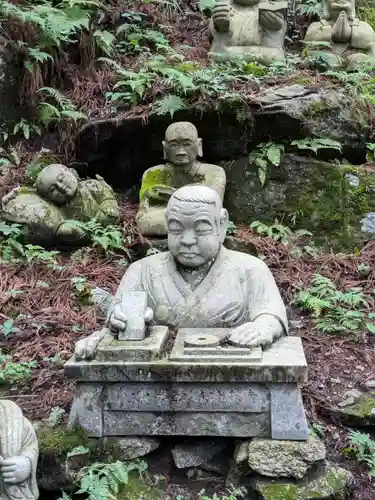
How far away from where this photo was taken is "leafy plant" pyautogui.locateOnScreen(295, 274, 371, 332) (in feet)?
19.2

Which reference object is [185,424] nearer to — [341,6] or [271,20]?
[271,20]

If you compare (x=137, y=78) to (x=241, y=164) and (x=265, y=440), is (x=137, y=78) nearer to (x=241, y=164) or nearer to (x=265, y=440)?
(x=241, y=164)

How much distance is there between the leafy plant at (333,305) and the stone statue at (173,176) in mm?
1773

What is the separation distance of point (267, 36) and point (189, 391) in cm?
736

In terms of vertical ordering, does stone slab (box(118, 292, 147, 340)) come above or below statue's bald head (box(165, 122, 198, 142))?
below

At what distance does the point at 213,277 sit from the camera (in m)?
4.48

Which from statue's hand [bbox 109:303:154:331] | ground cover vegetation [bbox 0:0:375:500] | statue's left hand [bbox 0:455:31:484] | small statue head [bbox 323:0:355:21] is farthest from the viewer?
small statue head [bbox 323:0:355:21]

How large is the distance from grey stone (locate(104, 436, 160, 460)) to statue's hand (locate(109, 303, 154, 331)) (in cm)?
73

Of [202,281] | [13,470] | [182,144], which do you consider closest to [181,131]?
[182,144]

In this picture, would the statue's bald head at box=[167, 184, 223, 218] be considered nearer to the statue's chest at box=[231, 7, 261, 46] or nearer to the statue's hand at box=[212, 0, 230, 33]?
the statue's hand at box=[212, 0, 230, 33]

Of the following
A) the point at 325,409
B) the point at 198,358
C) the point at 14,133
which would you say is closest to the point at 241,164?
the point at 14,133

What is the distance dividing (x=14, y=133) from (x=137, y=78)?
209 cm

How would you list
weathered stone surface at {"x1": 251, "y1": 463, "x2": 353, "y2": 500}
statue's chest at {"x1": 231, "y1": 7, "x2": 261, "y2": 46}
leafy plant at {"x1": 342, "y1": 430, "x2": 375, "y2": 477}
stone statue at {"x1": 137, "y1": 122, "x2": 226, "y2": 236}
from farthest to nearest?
statue's chest at {"x1": 231, "y1": 7, "x2": 261, "y2": 46}
stone statue at {"x1": 137, "y1": 122, "x2": 226, "y2": 236}
leafy plant at {"x1": 342, "y1": 430, "x2": 375, "y2": 477}
weathered stone surface at {"x1": 251, "y1": 463, "x2": 353, "y2": 500}

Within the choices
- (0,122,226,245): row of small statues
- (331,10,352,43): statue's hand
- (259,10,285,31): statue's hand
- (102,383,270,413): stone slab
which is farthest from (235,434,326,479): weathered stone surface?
(331,10,352,43): statue's hand
